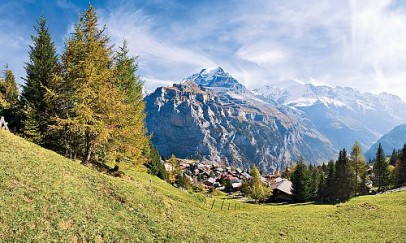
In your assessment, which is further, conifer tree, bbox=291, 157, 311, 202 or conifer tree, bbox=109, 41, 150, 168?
conifer tree, bbox=291, 157, 311, 202

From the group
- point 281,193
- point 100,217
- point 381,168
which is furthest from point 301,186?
point 100,217

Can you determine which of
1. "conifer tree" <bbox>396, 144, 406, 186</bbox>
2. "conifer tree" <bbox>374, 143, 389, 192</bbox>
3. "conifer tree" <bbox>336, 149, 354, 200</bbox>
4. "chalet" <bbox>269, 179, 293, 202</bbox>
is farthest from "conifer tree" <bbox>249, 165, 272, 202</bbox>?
"conifer tree" <bbox>396, 144, 406, 186</bbox>

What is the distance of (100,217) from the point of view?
19.7 meters

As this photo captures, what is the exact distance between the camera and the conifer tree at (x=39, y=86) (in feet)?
115

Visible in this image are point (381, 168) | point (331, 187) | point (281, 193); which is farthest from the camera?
point (381, 168)

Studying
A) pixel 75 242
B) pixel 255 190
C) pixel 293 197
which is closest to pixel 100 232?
pixel 75 242

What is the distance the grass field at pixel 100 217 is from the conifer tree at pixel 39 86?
859cm

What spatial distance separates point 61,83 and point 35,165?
13.9m

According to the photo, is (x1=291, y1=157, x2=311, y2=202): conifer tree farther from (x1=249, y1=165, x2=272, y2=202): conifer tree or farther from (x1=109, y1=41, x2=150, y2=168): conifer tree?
(x1=109, y1=41, x2=150, y2=168): conifer tree

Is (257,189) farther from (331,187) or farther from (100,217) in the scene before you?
(100,217)

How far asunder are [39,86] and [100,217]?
25.1 meters

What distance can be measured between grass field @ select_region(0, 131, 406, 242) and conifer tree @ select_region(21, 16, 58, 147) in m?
8.59

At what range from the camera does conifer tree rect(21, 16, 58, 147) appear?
3519 cm

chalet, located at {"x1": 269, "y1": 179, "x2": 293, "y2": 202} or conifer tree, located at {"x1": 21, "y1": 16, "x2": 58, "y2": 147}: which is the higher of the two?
conifer tree, located at {"x1": 21, "y1": 16, "x2": 58, "y2": 147}
